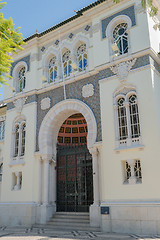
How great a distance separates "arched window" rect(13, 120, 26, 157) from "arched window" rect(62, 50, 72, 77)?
12.7ft

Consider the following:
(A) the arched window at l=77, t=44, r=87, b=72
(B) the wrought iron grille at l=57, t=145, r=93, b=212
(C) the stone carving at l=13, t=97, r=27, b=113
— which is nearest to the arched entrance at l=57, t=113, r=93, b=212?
(B) the wrought iron grille at l=57, t=145, r=93, b=212

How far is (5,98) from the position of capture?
15992mm

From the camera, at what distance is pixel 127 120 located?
10898 millimetres

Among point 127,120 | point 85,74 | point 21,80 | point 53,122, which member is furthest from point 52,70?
point 127,120

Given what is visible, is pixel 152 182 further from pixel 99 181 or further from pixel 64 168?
pixel 64 168

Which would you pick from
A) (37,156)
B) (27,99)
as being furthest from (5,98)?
(37,156)

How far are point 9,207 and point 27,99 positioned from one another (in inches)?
244

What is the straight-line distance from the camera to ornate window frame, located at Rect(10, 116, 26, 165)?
14127 mm

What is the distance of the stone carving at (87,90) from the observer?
1239 centimetres

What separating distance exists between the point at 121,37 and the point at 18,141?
8.26 m

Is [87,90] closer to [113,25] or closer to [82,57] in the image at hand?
[82,57]

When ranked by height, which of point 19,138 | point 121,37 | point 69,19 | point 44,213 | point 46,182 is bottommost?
point 44,213

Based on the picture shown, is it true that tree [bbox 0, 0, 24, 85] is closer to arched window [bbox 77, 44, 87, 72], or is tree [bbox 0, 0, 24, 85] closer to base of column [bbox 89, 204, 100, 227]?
arched window [bbox 77, 44, 87, 72]

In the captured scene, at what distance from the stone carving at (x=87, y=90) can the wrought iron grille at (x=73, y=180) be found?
2.85 metres
